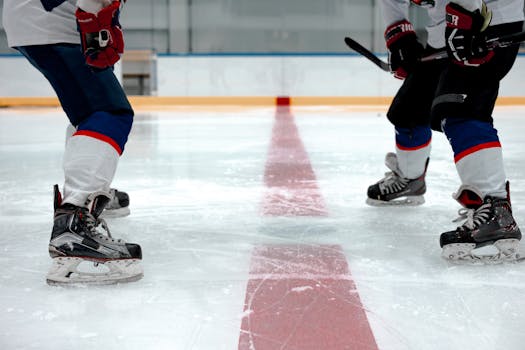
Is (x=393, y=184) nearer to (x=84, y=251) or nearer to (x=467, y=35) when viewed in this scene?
(x=467, y=35)

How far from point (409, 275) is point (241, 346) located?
0.50m

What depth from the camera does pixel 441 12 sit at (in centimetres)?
189

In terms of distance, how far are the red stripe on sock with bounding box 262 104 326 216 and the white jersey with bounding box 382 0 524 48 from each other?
0.60 metres

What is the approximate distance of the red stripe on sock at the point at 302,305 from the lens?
3.31ft

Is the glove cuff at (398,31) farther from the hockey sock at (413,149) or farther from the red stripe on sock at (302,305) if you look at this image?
the red stripe on sock at (302,305)

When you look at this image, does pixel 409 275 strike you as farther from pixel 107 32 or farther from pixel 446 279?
pixel 107 32

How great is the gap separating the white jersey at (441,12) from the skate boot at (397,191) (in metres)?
0.48

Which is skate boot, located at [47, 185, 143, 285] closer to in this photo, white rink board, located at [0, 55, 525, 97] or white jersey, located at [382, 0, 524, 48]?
white jersey, located at [382, 0, 524, 48]

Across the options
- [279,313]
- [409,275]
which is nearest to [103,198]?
[279,313]

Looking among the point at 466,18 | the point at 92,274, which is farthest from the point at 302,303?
the point at 466,18

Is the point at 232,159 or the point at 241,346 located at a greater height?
the point at 241,346

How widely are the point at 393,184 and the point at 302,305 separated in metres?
1.18

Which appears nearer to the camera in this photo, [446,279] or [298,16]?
[446,279]

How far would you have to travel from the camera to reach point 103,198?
4.58ft
